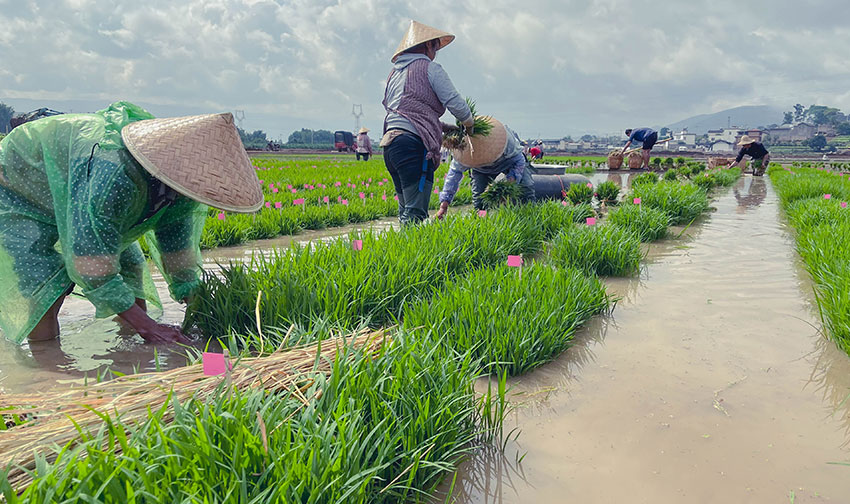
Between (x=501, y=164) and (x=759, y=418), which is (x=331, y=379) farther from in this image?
(x=501, y=164)

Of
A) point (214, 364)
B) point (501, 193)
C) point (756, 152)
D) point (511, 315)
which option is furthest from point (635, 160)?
point (214, 364)

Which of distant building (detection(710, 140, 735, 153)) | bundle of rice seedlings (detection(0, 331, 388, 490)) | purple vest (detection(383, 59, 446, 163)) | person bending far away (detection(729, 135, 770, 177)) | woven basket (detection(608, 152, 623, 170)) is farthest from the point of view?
distant building (detection(710, 140, 735, 153))

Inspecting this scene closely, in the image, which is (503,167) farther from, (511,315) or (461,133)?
(511,315)

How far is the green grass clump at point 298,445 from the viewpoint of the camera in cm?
96

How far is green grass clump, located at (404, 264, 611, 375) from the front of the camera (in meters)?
1.95

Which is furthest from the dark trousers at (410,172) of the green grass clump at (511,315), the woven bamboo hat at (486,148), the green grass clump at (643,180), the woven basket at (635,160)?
the woven basket at (635,160)

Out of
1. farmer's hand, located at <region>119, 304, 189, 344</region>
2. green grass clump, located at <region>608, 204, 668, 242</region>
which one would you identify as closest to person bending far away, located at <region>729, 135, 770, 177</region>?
green grass clump, located at <region>608, 204, 668, 242</region>

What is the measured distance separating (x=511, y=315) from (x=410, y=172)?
6.40 feet

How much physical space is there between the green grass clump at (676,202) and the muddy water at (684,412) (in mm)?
2949

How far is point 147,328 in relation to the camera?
6.73 feet

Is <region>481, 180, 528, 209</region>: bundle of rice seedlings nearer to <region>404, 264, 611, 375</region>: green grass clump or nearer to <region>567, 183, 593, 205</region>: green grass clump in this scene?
<region>567, 183, 593, 205</region>: green grass clump

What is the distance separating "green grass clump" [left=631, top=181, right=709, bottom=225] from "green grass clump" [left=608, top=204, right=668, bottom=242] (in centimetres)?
73

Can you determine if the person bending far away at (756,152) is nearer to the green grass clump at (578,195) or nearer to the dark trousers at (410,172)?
the green grass clump at (578,195)

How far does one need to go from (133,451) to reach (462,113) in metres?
3.22
